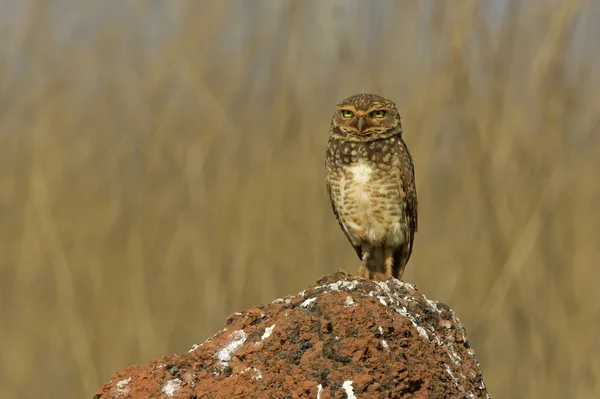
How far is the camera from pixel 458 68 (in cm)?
341

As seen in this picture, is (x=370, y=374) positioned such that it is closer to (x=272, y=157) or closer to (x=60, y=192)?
(x=272, y=157)

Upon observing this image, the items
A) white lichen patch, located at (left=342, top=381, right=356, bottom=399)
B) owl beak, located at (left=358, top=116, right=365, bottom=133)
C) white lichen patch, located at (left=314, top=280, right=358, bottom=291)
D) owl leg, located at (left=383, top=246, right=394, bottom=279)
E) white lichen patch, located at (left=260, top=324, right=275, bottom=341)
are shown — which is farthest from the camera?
owl leg, located at (left=383, top=246, right=394, bottom=279)

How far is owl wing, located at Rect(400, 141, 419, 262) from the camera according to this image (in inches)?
129

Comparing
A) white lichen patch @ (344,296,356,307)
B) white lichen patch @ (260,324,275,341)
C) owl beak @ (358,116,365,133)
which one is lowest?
white lichen patch @ (260,324,275,341)

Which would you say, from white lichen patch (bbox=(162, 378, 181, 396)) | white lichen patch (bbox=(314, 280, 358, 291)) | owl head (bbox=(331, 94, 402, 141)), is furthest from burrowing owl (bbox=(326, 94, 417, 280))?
A: white lichen patch (bbox=(162, 378, 181, 396))

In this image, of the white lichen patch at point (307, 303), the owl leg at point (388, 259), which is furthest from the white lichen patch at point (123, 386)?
the owl leg at point (388, 259)

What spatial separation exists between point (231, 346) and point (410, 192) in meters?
1.85

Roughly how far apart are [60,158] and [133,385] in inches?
86.5

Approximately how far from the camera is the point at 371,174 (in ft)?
10.7

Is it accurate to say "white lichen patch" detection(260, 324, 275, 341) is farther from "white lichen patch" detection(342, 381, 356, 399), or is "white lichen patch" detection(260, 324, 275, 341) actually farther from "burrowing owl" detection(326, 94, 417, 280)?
"burrowing owl" detection(326, 94, 417, 280)

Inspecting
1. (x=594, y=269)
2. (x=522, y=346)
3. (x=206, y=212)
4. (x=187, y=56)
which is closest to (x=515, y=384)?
(x=522, y=346)

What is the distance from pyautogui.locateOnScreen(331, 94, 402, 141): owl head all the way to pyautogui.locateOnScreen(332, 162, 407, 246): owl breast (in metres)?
→ 0.12

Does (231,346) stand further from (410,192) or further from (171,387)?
(410,192)

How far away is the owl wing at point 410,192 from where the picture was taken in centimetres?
328
